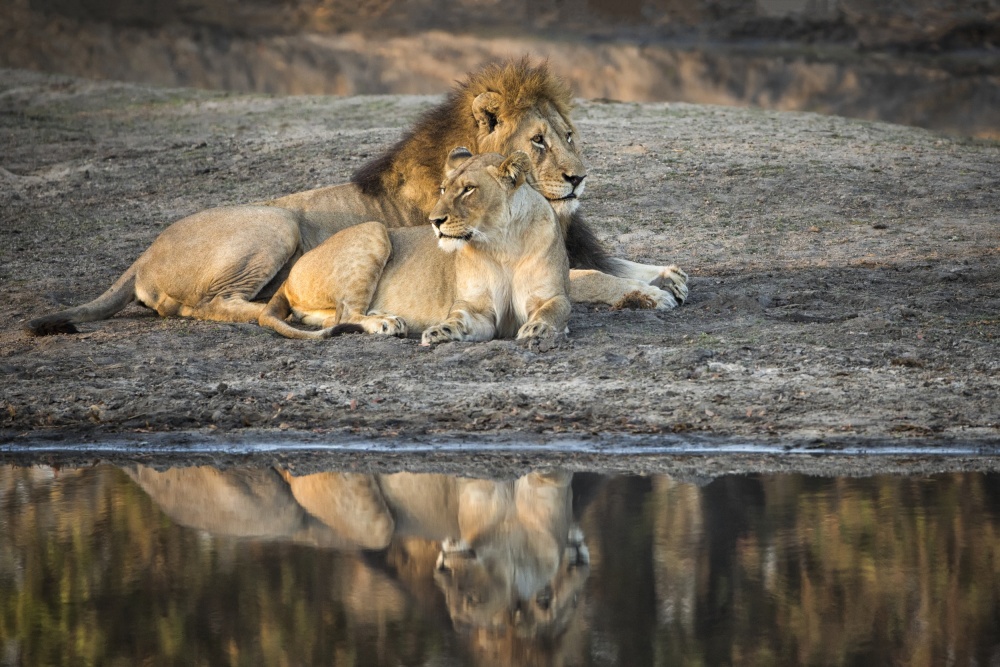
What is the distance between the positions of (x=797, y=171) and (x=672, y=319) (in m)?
4.82

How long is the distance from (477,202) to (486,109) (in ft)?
3.77

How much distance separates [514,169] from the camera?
6.93 m

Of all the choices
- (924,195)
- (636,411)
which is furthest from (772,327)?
(924,195)

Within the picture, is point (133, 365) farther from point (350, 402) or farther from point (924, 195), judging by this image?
point (924, 195)

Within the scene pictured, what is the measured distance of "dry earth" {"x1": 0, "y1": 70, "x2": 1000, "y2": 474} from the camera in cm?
587

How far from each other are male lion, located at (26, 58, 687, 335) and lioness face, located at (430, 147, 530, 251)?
1.97 ft

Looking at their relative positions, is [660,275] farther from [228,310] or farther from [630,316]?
[228,310]

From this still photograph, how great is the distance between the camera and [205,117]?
51.5 ft

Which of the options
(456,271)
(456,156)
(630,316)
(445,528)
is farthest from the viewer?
(630,316)

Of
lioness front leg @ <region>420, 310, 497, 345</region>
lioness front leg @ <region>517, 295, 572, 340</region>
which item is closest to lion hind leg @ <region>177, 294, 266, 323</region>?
lioness front leg @ <region>420, 310, 497, 345</region>

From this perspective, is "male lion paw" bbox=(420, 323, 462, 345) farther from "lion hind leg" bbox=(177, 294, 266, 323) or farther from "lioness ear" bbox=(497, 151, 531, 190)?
"lion hind leg" bbox=(177, 294, 266, 323)

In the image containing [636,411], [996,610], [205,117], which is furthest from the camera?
[205,117]

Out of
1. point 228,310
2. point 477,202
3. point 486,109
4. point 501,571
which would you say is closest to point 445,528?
point 501,571

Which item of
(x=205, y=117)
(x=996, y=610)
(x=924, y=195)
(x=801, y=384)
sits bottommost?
(x=996, y=610)
